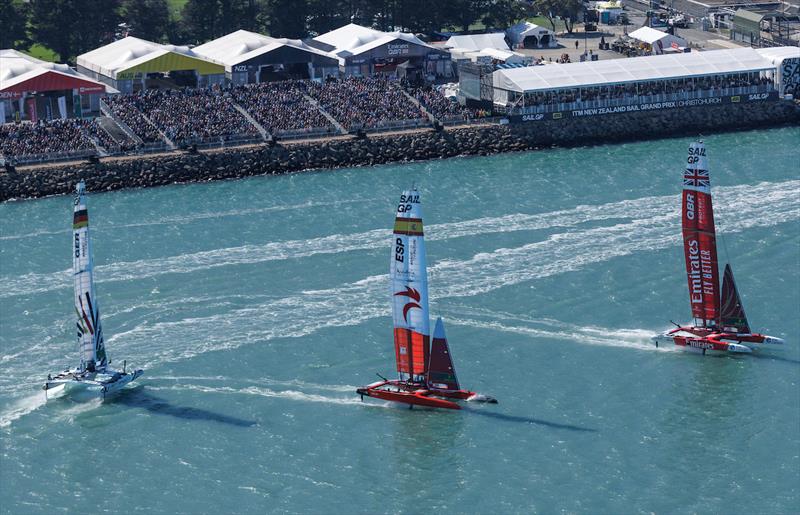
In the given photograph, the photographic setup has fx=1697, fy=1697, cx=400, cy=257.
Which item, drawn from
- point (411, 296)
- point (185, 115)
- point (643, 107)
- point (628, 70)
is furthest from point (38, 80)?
point (411, 296)

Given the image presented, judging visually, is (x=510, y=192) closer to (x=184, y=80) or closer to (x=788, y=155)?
(x=788, y=155)

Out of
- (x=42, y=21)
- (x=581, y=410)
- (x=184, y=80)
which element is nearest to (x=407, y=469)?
(x=581, y=410)

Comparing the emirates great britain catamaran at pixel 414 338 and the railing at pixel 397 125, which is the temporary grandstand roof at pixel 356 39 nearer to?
the railing at pixel 397 125

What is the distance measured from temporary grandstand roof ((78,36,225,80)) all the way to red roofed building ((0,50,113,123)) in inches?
177

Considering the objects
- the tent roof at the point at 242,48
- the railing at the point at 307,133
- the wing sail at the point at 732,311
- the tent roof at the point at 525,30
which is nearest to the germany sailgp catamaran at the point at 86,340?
the wing sail at the point at 732,311

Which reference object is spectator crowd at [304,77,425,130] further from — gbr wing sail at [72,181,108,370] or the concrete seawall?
gbr wing sail at [72,181,108,370]

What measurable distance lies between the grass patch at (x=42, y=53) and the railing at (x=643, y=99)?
127ft

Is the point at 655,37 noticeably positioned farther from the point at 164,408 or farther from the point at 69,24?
the point at 164,408

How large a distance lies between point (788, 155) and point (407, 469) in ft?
175

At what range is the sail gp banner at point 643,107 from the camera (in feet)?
358

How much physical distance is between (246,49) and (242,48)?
28 centimetres

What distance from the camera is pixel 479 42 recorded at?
4911 inches

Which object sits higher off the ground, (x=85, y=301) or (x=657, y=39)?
(x=657, y=39)

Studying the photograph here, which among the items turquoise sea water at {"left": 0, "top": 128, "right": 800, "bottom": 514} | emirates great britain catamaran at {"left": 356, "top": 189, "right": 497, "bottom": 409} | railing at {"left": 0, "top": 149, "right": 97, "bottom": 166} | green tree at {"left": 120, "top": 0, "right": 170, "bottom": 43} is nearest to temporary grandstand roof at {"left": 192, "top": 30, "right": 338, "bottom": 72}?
green tree at {"left": 120, "top": 0, "right": 170, "bottom": 43}
